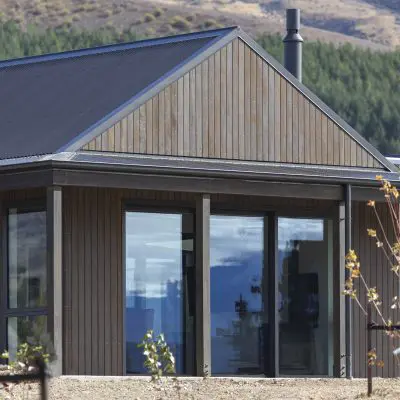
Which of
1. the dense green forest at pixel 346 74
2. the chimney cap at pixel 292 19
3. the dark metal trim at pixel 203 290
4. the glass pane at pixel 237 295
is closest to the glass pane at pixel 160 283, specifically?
the glass pane at pixel 237 295

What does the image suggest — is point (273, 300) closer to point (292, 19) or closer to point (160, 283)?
point (160, 283)

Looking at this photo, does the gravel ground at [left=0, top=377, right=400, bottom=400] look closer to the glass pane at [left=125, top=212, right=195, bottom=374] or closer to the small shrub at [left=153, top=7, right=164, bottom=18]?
the glass pane at [left=125, top=212, right=195, bottom=374]

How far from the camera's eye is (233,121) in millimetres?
18297

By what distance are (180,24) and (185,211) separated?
3231 inches

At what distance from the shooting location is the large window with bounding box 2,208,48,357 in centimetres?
1777

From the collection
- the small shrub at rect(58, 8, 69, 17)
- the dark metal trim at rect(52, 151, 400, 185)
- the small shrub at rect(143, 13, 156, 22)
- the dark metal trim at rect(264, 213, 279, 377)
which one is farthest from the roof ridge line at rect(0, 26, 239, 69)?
the small shrub at rect(143, 13, 156, 22)

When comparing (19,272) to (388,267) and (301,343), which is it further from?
(388,267)

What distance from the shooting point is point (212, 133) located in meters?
18.1

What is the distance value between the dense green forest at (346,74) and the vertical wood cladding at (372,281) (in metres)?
41.7

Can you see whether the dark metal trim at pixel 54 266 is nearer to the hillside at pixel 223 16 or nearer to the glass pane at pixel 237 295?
the glass pane at pixel 237 295

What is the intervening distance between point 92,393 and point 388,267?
6879 mm

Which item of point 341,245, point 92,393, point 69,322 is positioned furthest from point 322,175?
point 92,393

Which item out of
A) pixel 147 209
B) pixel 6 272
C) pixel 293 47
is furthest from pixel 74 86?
pixel 293 47

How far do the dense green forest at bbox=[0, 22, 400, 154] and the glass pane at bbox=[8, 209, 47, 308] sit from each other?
146ft
